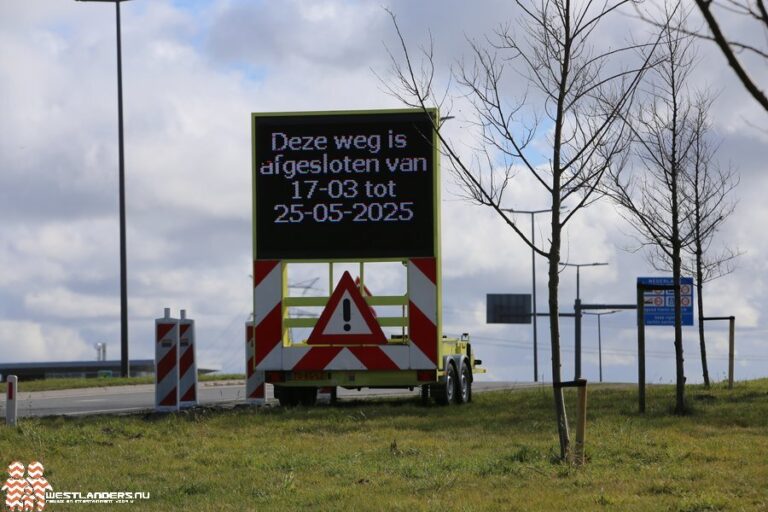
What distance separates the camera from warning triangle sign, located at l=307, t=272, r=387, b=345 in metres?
18.9

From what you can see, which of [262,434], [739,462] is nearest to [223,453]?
[262,434]

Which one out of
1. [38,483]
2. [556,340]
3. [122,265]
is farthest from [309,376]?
[122,265]

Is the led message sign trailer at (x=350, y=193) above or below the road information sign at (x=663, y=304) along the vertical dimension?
above

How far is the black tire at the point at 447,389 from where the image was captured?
19766 mm

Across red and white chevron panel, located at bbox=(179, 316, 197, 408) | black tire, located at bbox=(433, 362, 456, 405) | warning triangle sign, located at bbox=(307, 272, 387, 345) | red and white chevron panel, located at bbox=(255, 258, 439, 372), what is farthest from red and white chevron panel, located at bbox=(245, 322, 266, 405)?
black tire, located at bbox=(433, 362, 456, 405)

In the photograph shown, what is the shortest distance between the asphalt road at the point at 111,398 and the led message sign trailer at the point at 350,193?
3.51m

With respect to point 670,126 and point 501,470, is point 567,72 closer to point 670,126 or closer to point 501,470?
point 501,470

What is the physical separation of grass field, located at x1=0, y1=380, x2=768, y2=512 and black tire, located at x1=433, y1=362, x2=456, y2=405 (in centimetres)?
120

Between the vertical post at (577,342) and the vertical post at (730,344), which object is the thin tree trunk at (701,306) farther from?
the vertical post at (577,342)

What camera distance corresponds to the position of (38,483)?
10.9m

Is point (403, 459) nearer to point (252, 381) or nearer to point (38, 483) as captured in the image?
point (38, 483)

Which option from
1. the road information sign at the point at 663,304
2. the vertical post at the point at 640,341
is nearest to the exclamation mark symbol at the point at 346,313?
the vertical post at the point at 640,341

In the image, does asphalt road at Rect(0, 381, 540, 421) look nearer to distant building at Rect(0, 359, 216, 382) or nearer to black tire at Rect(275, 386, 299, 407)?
black tire at Rect(275, 386, 299, 407)

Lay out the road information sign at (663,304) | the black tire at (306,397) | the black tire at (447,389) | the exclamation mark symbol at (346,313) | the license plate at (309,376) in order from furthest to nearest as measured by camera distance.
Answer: the road information sign at (663,304) → the black tire at (306,397) → the black tire at (447,389) → the license plate at (309,376) → the exclamation mark symbol at (346,313)
